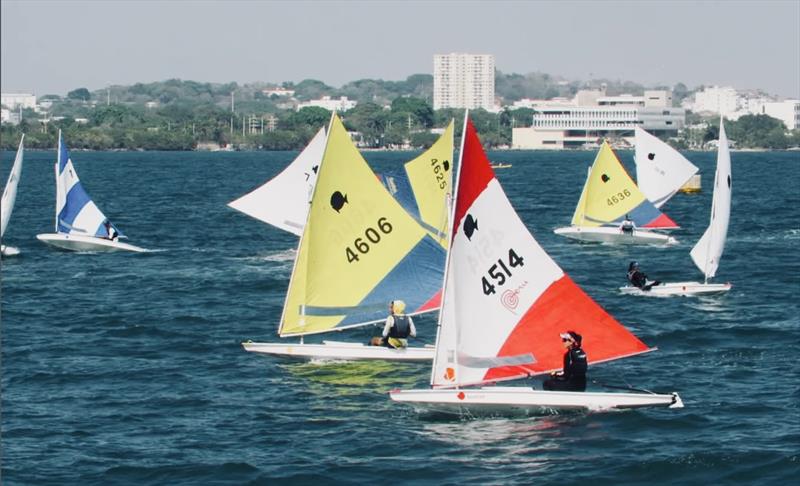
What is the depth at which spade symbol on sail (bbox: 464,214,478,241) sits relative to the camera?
97.7 ft

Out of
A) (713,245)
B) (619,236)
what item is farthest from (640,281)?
(619,236)

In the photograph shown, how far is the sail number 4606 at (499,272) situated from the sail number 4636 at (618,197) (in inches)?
1680

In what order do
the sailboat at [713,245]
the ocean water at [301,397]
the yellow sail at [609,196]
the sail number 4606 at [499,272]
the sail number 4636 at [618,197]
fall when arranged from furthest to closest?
the sail number 4636 at [618,197]
the yellow sail at [609,196]
the sailboat at [713,245]
the sail number 4606 at [499,272]
the ocean water at [301,397]

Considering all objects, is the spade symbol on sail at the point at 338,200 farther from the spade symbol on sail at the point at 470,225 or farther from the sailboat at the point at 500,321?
the spade symbol on sail at the point at 470,225

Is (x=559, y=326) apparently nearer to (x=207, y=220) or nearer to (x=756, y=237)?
(x=756, y=237)

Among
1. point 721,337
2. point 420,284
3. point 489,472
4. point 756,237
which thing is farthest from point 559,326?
point 756,237

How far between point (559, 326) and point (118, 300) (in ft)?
83.5

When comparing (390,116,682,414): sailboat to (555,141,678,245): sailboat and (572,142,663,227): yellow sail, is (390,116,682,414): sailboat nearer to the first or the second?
(555,141,678,245): sailboat

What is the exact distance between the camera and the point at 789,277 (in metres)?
59.5

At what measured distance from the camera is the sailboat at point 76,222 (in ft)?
218

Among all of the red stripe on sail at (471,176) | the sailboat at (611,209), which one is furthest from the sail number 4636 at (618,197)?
the red stripe on sail at (471,176)

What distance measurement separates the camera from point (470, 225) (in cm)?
2984

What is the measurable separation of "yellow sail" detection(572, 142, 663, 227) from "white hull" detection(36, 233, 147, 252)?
80.9ft

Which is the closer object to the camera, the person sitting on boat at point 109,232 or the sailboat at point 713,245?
the sailboat at point 713,245
